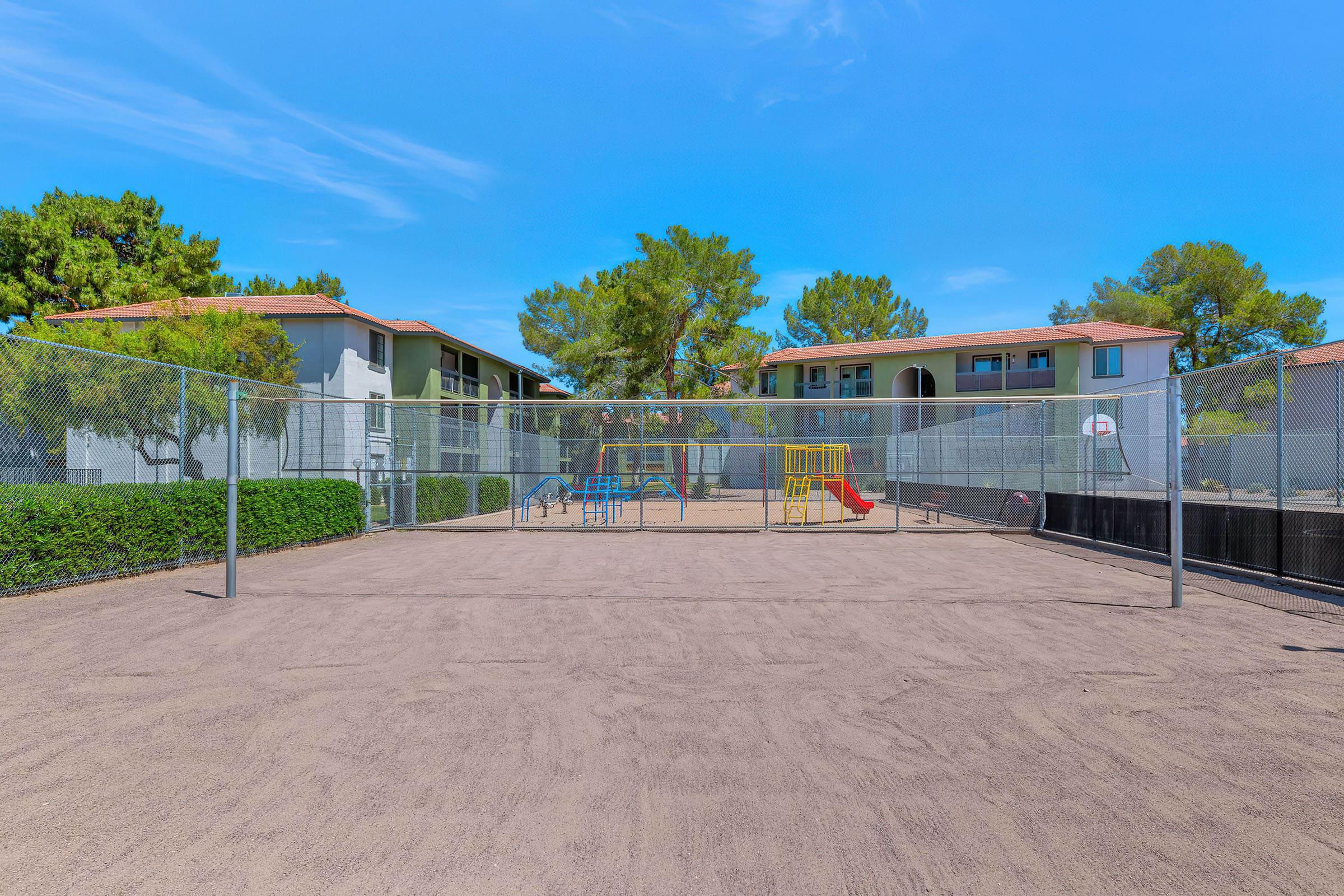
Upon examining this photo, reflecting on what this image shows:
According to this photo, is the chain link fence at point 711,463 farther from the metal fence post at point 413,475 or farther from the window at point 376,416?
the window at point 376,416

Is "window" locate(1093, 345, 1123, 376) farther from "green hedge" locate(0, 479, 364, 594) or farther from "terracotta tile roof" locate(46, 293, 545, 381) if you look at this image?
"green hedge" locate(0, 479, 364, 594)

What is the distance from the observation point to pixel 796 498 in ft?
58.6

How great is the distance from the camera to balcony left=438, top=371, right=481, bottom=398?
36406mm

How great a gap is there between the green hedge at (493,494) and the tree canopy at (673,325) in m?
8.97

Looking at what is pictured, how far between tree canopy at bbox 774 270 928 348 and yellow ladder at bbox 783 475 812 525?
32.9 m

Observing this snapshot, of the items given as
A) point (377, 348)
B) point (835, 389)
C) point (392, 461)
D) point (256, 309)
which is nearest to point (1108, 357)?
point (835, 389)

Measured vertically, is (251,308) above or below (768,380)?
above

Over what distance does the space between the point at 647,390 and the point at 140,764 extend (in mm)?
27406

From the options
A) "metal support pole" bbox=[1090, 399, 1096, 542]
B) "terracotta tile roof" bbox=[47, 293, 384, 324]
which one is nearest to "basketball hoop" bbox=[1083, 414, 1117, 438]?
"metal support pole" bbox=[1090, 399, 1096, 542]

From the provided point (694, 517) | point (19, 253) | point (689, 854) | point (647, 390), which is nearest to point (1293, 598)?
point (689, 854)

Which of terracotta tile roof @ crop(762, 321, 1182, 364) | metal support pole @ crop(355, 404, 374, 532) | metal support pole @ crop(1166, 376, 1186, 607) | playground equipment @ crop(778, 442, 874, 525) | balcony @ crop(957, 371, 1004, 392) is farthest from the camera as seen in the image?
balcony @ crop(957, 371, 1004, 392)

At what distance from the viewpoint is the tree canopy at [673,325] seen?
29641 mm

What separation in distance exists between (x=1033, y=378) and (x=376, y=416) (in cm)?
3162

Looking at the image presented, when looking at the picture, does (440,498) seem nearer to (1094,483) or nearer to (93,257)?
(1094,483)
